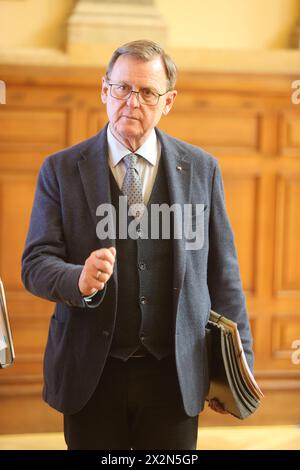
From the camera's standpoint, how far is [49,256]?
2.04 m

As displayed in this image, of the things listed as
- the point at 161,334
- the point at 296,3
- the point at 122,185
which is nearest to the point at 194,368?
the point at 161,334

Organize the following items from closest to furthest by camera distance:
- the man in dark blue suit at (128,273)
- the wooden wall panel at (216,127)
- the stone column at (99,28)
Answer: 1. the man in dark blue suit at (128,273)
2. the stone column at (99,28)
3. the wooden wall panel at (216,127)

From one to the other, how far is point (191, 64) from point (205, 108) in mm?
253

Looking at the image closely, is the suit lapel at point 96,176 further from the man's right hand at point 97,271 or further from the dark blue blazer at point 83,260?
the man's right hand at point 97,271

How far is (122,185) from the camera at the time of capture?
6.95ft

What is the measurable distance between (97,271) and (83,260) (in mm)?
266

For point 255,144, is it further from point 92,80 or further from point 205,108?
point 92,80

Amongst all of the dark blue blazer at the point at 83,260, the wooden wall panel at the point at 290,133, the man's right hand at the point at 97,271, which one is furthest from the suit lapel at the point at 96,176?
the wooden wall panel at the point at 290,133

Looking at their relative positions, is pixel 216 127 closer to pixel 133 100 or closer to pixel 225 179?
pixel 225 179

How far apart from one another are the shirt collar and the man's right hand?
0.40 metres

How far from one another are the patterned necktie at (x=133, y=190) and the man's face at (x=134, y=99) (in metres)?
0.08

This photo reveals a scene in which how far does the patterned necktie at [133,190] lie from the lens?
209 centimetres

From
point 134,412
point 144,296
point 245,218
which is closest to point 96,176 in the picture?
point 144,296

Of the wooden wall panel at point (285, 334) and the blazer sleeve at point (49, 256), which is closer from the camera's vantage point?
the blazer sleeve at point (49, 256)
